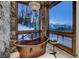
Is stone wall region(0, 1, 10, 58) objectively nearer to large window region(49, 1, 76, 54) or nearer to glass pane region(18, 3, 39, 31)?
glass pane region(18, 3, 39, 31)

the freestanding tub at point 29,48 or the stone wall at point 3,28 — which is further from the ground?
the stone wall at point 3,28

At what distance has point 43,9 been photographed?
15.7 feet

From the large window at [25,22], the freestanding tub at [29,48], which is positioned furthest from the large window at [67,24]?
the large window at [25,22]

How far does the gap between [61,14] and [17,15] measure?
55.7 inches

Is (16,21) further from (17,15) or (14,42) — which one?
(14,42)

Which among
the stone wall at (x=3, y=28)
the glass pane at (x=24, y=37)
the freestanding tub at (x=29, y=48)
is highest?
the stone wall at (x=3, y=28)

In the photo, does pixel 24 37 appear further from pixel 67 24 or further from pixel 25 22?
pixel 67 24

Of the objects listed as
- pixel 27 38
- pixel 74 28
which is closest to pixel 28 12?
pixel 27 38

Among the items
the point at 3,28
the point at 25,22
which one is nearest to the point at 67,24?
the point at 25,22

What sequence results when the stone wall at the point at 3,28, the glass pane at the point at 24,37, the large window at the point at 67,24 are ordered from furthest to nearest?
the glass pane at the point at 24,37, the large window at the point at 67,24, the stone wall at the point at 3,28

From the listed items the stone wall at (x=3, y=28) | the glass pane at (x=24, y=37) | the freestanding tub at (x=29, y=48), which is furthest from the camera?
the glass pane at (x=24, y=37)

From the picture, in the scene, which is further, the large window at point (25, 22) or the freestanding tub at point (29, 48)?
the large window at point (25, 22)

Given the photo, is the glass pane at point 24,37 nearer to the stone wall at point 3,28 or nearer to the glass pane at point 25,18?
the glass pane at point 25,18

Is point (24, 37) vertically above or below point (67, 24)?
below
